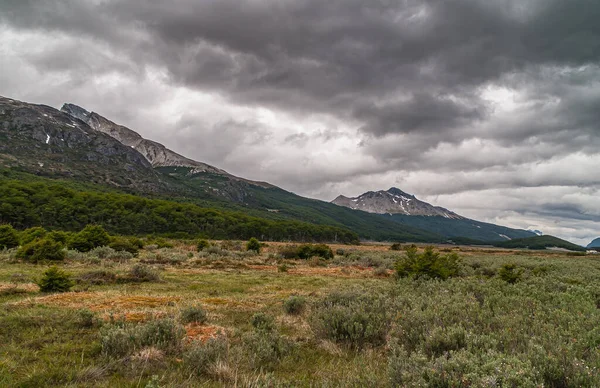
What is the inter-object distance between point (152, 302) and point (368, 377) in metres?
9.78

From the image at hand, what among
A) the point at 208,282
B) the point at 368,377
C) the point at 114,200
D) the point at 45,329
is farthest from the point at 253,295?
the point at 114,200

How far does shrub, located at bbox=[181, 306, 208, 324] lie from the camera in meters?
9.59

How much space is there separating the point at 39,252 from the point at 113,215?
84015 mm

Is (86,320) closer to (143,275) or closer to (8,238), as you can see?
(143,275)

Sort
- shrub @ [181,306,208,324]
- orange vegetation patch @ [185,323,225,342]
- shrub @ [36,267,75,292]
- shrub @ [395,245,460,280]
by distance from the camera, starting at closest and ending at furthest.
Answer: orange vegetation patch @ [185,323,225,342]
shrub @ [181,306,208,324]
shrub @ [36,267,75,292]
shrub @ [395,245,460,280]

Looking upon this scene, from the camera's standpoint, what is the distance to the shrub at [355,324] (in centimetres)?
800

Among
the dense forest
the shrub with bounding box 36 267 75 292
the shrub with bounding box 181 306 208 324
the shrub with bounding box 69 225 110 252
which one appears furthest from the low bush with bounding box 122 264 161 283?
the dense forest

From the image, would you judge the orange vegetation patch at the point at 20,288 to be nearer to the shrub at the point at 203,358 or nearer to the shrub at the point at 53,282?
the shrub at the point at 53,282

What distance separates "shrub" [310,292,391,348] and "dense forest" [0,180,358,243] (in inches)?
3699

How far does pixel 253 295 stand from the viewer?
1574 centimetres

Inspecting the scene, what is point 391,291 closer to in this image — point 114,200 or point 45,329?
point 45,329

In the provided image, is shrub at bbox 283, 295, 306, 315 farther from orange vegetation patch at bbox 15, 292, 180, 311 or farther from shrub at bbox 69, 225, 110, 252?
shrub at bbox 69, 225, 110, 252

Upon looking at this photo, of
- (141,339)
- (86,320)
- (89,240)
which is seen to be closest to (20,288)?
(86,320)

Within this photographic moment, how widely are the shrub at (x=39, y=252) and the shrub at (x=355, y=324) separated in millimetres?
24676
